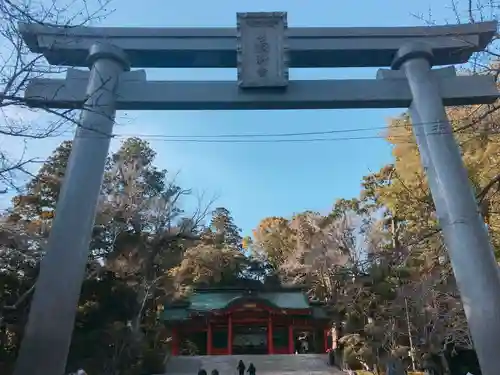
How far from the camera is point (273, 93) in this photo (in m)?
6.80

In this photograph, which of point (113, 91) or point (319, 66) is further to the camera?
point (319, 66)

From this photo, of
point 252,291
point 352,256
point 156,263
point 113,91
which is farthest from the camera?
point 252,291

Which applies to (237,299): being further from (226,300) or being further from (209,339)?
(226,300)

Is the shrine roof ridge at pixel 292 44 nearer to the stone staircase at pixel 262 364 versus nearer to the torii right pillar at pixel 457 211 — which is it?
the torii right pillar at pixel 457 211

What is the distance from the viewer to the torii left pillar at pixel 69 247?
5211 millimetres

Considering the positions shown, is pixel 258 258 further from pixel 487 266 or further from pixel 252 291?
pixel 487 266

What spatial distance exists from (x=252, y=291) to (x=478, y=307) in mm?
22167

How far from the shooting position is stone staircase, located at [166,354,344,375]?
788 inches

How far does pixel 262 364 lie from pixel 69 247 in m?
17.4

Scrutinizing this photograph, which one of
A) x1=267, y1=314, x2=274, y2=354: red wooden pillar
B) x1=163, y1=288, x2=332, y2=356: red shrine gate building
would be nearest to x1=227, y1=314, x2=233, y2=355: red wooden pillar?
x1=163, y1=288, x2=332, y2=356: red shrine gate building

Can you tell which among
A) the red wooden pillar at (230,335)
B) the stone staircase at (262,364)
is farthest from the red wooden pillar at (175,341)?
the red wooden pillar at (230,335)

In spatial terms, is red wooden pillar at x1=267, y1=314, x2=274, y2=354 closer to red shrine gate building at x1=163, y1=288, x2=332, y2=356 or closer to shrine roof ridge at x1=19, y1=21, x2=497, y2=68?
red shrine gate building at x1=163, y1=288, x2=332, y2=356

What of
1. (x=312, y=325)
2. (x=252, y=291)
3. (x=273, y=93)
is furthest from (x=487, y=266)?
(x=252, y=291)

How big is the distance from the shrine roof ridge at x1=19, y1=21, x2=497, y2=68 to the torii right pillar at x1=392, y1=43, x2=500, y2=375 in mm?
319
